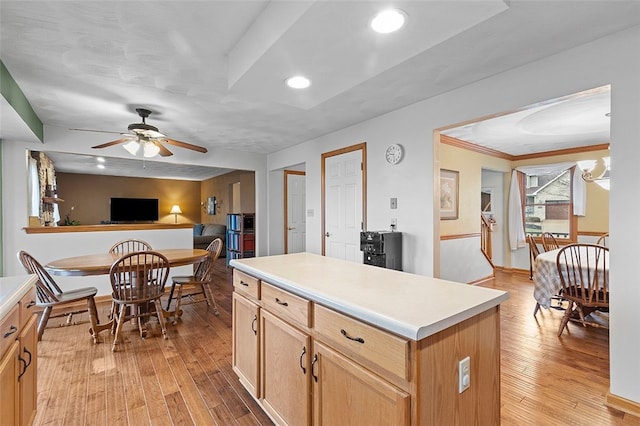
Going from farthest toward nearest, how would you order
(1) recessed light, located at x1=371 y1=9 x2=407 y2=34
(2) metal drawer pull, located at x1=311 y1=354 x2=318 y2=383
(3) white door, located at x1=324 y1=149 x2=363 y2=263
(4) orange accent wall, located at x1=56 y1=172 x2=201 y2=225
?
1. (4) orange accent wall, located at x1=56 y1=172 x2=201 y2=225
2. (3) white door, located at x1=324 y1=149 x2=363 y2=263
3. (1) recessed light, located at x1=371 y1=9 x2=407 y2=34
4. (2) metal drawer pull, located at x1=311 y1=354 x2=318 y2=383

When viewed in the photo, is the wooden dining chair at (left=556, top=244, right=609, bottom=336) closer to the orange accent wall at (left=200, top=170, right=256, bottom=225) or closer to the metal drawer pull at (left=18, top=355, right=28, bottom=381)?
the metal drawer pull at (left=18, top=355, right=28, bottom=381)

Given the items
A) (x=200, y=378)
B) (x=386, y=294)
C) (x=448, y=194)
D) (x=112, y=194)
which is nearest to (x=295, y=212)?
(x=448, y=194)

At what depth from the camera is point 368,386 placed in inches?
43.5

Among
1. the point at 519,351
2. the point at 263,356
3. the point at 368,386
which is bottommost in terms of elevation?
the point at 519,351

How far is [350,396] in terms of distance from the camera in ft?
3.87

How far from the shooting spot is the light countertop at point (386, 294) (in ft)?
3.31

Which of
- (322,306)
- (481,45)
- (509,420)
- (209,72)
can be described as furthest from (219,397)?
(481,45)

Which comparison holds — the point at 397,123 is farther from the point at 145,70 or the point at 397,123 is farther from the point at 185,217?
the point at 185,217

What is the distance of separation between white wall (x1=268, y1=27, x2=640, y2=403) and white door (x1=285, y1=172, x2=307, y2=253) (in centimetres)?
248

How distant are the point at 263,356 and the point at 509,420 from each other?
149 cm

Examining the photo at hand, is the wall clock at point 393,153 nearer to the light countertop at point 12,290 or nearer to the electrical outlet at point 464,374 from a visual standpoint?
the electrical outlet at point 464,374

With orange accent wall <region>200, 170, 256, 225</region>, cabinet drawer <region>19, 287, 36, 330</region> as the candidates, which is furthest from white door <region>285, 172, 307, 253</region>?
cabinet drawer <region>19, 287, 36, 330</region>

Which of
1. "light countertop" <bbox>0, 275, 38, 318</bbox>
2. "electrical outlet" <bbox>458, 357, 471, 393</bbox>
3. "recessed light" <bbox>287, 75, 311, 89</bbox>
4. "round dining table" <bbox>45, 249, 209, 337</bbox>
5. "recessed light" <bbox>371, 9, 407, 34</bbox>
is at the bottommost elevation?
"electrical outlet" <bbox>458, 357, 471, 393</bbox>

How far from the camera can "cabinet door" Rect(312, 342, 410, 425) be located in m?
1.01
